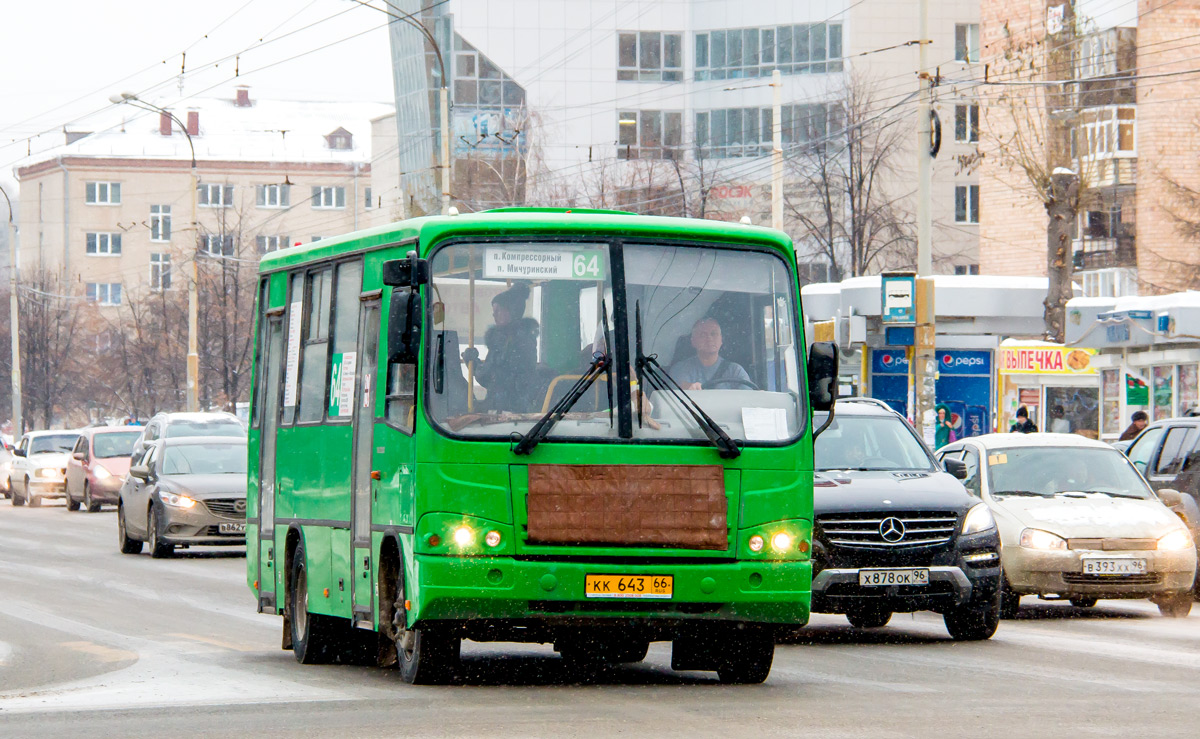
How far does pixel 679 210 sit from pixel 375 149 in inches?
1994

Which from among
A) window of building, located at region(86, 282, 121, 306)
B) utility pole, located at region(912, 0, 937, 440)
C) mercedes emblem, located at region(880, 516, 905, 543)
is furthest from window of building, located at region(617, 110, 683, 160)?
mercedes emblem, located at region(880, 516, 905, 543)

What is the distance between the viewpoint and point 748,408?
36.7 ft

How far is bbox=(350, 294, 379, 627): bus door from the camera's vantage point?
38.2 ft

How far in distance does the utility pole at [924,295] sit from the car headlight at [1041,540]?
353 inches

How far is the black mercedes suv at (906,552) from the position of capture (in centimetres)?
1448

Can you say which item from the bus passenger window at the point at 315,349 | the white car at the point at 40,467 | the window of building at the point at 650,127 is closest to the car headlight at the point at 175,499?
the bus passenger window at the point at 315,349

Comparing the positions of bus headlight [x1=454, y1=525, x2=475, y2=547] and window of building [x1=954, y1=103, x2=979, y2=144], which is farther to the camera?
window of building [x1=954, y1=103, x2=979, y2=144]

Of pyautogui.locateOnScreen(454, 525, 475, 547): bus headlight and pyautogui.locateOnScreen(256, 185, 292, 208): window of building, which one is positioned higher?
pyautogui.locateOnScreen(256, 185, 292, 208): window of building

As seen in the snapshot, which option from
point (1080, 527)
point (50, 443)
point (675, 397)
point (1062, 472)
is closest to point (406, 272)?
point (675, 397)

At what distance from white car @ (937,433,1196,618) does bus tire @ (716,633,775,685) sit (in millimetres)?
5878

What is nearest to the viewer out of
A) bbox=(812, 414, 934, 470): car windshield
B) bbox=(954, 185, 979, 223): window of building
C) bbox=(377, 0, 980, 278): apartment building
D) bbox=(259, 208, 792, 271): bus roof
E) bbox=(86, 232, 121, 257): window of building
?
bbox=(259, 208, 792, 271): bus roof

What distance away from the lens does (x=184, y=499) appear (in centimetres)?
2602

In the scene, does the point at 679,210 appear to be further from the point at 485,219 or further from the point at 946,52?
the point at 485,219

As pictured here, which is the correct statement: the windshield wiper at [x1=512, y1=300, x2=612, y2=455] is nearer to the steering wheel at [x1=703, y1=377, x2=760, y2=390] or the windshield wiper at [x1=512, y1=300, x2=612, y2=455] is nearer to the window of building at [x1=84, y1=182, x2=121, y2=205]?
the steering wheel at [x1=703, y1=377, x2=760, y2=390]
